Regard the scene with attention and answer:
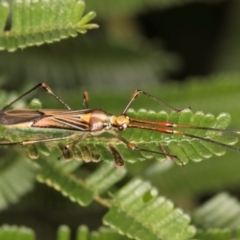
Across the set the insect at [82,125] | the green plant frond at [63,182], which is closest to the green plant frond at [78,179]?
the green plant frond at [63,182]

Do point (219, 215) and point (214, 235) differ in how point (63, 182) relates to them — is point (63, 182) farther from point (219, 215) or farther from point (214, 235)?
point (219, 215)

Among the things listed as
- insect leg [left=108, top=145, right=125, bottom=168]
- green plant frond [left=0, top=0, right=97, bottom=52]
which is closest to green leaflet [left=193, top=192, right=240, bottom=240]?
insect leg [left=108, top=145, right=125, bottom=168]

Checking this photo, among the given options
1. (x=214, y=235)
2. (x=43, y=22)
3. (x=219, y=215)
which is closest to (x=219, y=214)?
(x=219, y=215)

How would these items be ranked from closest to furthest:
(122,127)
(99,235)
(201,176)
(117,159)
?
(117,159) < (99,235) < (122,127) < (201,176)

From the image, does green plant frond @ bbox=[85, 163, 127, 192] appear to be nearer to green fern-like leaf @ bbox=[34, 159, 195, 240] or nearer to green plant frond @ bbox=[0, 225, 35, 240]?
green fern-like leaf @ bbox=[34, 159, 195, 240]

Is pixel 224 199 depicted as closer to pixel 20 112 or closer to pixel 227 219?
→ pixel 227 219

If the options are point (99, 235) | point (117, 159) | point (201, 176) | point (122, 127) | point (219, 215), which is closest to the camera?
point (117, 159)

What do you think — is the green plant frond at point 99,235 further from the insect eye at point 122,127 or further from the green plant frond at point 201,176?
the green plant frond at point 201,176
